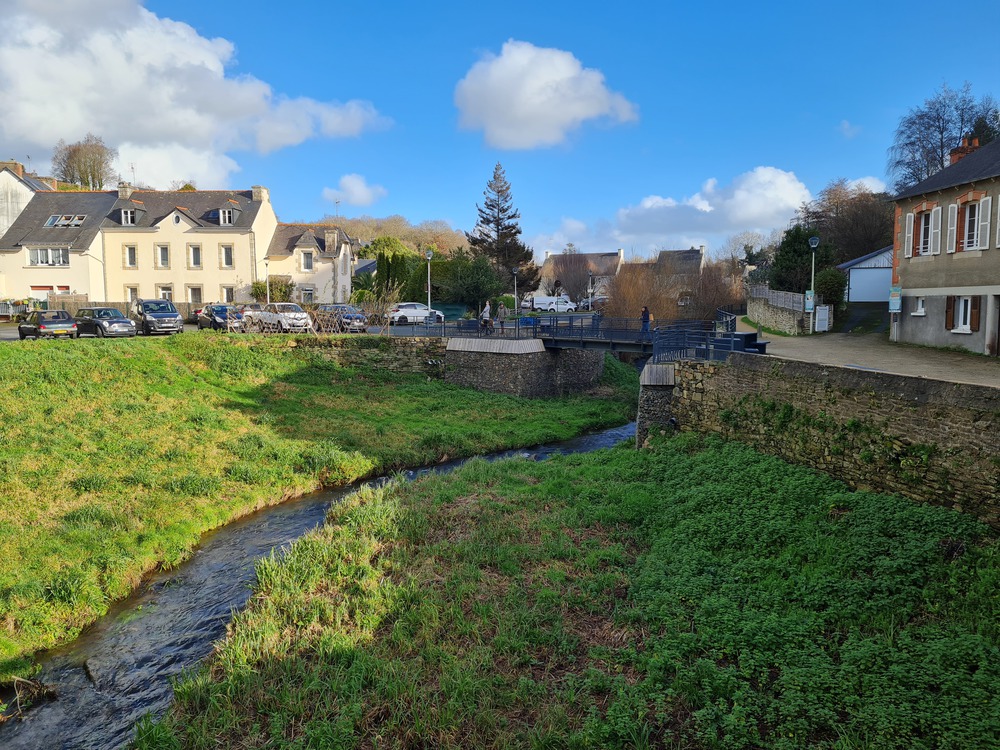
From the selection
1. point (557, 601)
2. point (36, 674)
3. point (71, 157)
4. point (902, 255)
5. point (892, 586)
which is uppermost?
point (71, 157)

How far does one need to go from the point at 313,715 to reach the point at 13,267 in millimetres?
50415

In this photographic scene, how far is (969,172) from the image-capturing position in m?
19.3

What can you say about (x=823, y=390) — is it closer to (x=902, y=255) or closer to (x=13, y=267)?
(x=902, y=255)

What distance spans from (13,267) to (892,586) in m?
54.1

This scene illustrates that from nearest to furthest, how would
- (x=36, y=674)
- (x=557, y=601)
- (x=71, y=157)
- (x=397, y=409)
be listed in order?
(x=36, y=674)
(x=557, y=601)
(x=397, y=409)
(x=71, y=157)

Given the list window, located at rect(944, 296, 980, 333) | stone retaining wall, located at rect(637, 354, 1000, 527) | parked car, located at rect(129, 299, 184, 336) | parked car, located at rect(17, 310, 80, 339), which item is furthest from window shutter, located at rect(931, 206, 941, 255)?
parked car, located at rect(17, 310, 80, 339)

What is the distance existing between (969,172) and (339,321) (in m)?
25.1

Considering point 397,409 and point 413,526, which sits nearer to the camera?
point 413,526

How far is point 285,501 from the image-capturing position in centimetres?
1541

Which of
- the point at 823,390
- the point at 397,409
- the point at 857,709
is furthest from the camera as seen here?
the point at 397,409

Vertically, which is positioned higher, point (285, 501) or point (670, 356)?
point (670, 356)

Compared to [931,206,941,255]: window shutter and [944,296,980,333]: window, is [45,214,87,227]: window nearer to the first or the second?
[931,206,941,255]: window shutter

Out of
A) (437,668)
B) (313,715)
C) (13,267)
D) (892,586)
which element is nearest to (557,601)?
(437,668)

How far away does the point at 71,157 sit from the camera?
74438mm
